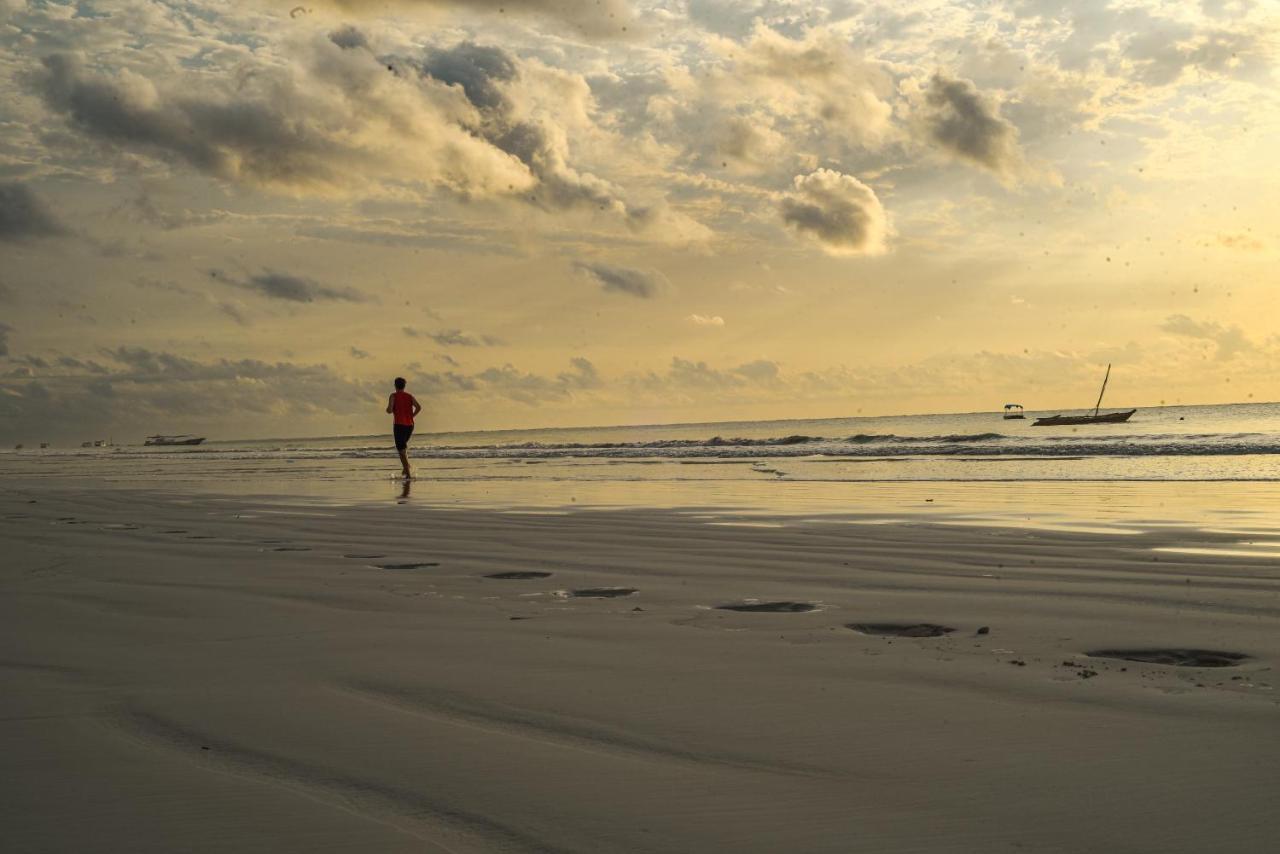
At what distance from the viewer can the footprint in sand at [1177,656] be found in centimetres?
385

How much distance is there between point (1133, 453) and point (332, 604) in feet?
84.8

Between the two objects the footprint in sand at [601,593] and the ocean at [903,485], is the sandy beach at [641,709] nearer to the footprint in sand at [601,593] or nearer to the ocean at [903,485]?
the footprint in sand at [601,593]

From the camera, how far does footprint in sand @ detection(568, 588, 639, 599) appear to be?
5.72m

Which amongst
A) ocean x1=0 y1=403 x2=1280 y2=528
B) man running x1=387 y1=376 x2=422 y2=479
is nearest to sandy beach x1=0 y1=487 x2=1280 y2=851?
ocean x1=0 y1=403 x2=1280 y2=528

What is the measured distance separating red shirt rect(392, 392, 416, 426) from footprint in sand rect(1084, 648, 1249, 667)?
65.3ft

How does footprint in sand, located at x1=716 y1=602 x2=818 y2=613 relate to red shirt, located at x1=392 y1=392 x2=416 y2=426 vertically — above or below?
below

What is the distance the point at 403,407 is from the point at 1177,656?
2040 centimetres

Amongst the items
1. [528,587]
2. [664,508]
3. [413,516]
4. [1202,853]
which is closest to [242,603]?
[528,587]

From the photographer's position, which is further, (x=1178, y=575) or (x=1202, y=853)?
(x=1178, y=575)

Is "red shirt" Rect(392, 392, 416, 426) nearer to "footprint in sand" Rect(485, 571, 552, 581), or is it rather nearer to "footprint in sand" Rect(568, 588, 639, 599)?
"footprint in sand" Rect(485, 571, 552, 581)

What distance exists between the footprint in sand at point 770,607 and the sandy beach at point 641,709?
0.12 feet

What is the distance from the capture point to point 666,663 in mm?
3869

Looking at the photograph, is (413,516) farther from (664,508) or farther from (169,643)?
(169,643)

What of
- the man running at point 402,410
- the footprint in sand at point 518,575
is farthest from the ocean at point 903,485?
the footprint in sand at point 518,575
